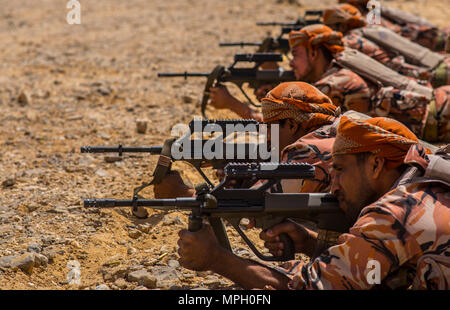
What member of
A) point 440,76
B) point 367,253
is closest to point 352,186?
point 367,253

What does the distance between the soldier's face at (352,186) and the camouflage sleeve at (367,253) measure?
0.62 feet

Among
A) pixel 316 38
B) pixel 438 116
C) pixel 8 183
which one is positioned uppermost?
pixel 316 38

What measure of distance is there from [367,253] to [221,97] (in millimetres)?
3759

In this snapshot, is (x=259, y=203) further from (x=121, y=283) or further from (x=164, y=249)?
(x=164, y=249)

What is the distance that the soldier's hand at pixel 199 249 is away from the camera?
2.74 m

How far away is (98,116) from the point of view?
7.09m

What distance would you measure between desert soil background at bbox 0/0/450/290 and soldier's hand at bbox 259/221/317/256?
21.9 inches

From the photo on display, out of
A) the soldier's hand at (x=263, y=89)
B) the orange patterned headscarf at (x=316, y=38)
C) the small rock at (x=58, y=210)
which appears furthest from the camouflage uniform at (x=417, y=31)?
the small rock at (x=58, y=210)

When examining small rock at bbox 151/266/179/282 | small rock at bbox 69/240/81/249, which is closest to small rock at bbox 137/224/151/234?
small rock at bbox 69/240/81/249

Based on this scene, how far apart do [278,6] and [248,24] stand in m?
2.29

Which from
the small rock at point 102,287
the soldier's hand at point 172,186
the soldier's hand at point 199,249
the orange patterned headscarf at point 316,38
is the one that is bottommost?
the small rock at point 102,287

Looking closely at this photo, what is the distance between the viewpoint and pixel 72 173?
530 centimetres

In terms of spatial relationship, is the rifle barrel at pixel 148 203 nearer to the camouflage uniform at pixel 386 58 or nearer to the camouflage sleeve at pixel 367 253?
the camouflage sleeve at pixel 367 253

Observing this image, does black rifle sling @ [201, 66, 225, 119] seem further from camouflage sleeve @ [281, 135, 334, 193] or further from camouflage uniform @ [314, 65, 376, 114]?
camouflage sleeve @ [281, 135, 334, 193]
